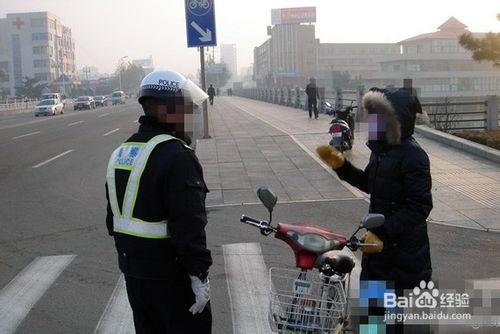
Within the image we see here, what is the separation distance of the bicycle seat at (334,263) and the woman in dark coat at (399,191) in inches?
17.3

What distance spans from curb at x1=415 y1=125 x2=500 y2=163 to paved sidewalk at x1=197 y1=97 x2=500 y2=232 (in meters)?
0.18

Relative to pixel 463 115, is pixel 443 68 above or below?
above

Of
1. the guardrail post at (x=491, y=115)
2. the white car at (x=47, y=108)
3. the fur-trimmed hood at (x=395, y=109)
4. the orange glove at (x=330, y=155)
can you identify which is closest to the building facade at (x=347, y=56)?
the white car at (x=47, y=108)

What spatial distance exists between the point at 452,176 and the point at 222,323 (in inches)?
302

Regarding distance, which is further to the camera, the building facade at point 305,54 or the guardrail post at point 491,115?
the building facade at point 305,54

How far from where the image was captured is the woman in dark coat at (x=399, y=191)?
10.4 feet

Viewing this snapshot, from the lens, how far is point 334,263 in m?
2.78

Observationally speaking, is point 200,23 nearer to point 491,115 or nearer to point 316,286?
point 491,115

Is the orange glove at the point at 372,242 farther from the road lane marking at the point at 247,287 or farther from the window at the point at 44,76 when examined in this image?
the window at the point at 44,76

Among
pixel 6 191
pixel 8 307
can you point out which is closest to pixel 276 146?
pixel 6 191

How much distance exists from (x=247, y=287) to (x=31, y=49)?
128 meters

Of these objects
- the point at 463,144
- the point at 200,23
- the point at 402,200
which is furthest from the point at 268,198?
the point at 200,23

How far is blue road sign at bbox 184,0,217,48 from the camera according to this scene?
16531 millimetres

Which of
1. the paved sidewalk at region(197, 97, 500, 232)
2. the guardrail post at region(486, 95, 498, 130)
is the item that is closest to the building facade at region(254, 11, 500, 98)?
the guardrail post at region(486, 95, 498, 130)
